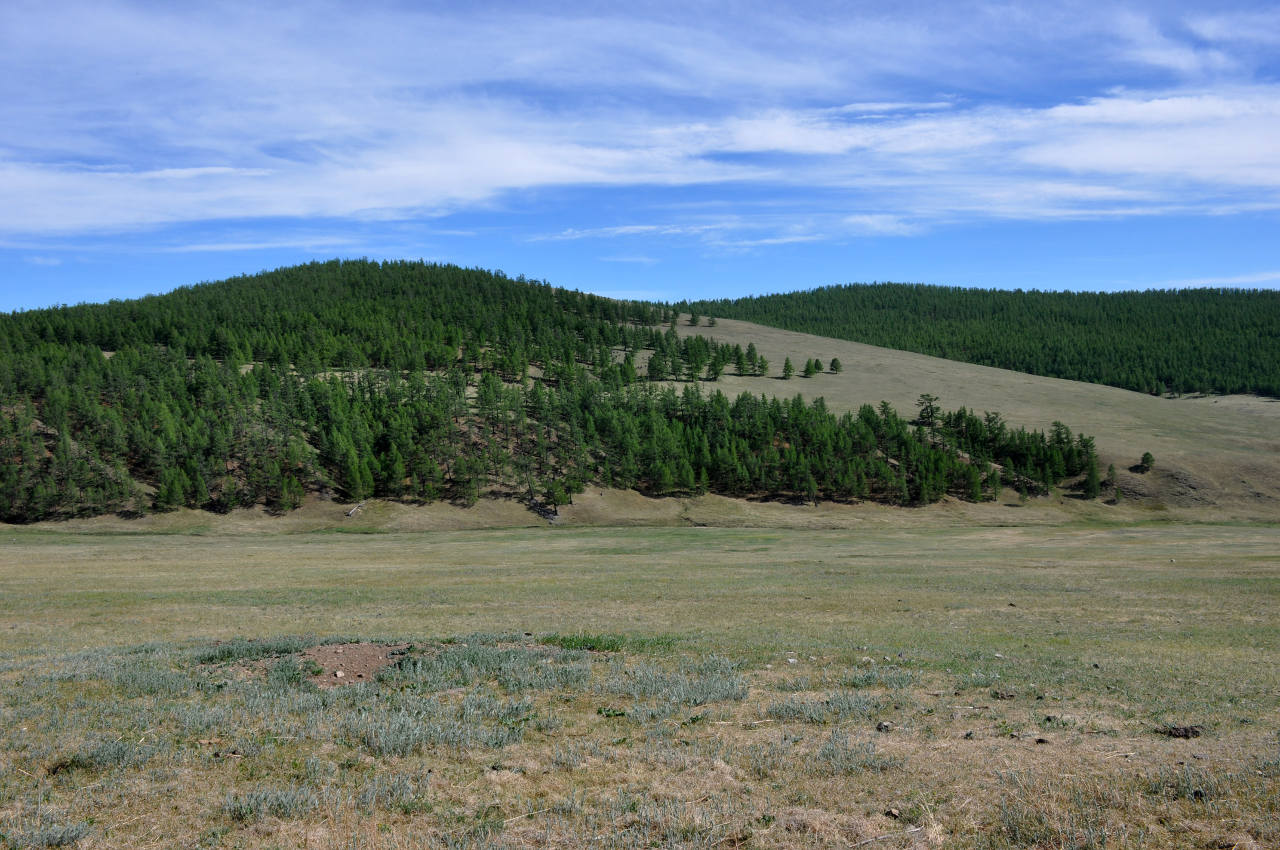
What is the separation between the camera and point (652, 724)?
39.0ft

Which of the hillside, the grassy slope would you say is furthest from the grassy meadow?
the hillside

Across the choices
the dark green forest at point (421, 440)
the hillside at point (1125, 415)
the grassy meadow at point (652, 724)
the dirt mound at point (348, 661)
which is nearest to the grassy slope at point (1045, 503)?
the hillside at point (1125, 415)

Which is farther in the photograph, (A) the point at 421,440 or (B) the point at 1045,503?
(A) the point at 421,440

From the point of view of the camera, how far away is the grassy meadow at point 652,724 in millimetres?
8281

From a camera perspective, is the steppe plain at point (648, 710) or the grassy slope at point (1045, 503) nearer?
the steppe plain at point (648, 710)

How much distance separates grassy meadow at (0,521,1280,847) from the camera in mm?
8281

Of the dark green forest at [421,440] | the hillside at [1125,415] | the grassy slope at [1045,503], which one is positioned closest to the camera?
the grassy slope at [1045,503]

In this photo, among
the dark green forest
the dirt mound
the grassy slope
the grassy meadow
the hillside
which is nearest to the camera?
the grassy meadow

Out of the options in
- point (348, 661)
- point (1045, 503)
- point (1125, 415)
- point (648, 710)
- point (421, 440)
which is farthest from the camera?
point (1125, 415)

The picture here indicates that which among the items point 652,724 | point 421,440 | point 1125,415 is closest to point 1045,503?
point 1125,415

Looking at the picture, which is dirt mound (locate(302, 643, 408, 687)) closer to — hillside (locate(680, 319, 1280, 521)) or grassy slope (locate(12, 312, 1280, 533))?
grassy slope (locate(12, 312, 1280, 533))

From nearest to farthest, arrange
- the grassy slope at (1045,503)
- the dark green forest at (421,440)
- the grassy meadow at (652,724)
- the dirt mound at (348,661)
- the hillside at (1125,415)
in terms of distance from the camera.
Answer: the grassy meadow at (652,724) → the dirt mound at (348,661) → the grassy slope at (1045,503) → the dark green forest at (421,440) → the hillside at (1125,415)

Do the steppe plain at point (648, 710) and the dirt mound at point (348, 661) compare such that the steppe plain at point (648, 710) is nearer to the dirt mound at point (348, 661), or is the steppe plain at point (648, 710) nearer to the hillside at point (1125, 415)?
the dirt mound at point (348, 661)

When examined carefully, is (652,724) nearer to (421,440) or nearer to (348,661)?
(348,661)
